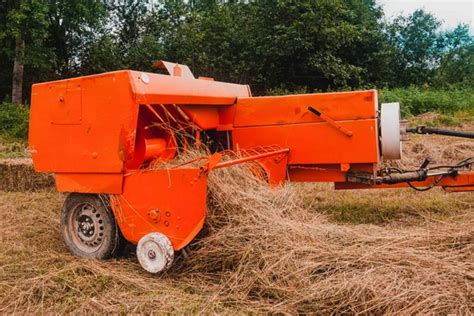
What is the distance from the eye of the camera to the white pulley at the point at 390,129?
15.0 feet

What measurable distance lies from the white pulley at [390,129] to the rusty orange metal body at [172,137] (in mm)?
80

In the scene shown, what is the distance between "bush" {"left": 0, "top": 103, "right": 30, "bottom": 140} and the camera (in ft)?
53.4

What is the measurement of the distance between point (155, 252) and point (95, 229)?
0.88 m

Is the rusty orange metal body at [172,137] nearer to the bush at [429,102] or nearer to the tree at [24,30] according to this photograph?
the bush at [429,102]

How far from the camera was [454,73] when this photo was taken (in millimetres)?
27594

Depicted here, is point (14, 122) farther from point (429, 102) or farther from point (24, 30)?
point (429, 102)

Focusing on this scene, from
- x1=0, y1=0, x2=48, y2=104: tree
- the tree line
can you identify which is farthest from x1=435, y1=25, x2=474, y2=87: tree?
x1=0, y1=0, x2=48, y2=104: tree

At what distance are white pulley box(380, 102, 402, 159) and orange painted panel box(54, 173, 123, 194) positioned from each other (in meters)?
2.32

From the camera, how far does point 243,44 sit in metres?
23.4

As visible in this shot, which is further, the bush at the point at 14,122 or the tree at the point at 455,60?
the tree at the point at 455,60

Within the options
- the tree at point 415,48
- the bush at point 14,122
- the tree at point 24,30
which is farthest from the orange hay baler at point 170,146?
the tree at point 415,48

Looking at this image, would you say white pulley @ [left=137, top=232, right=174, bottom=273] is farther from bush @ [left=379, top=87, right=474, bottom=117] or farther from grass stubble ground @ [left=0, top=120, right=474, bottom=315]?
bush @ [left=379, top=87, right=474, bottom=117]

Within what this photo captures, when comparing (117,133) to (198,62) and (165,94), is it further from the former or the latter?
(198,62)

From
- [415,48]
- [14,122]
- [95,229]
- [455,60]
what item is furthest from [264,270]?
[455,60]
